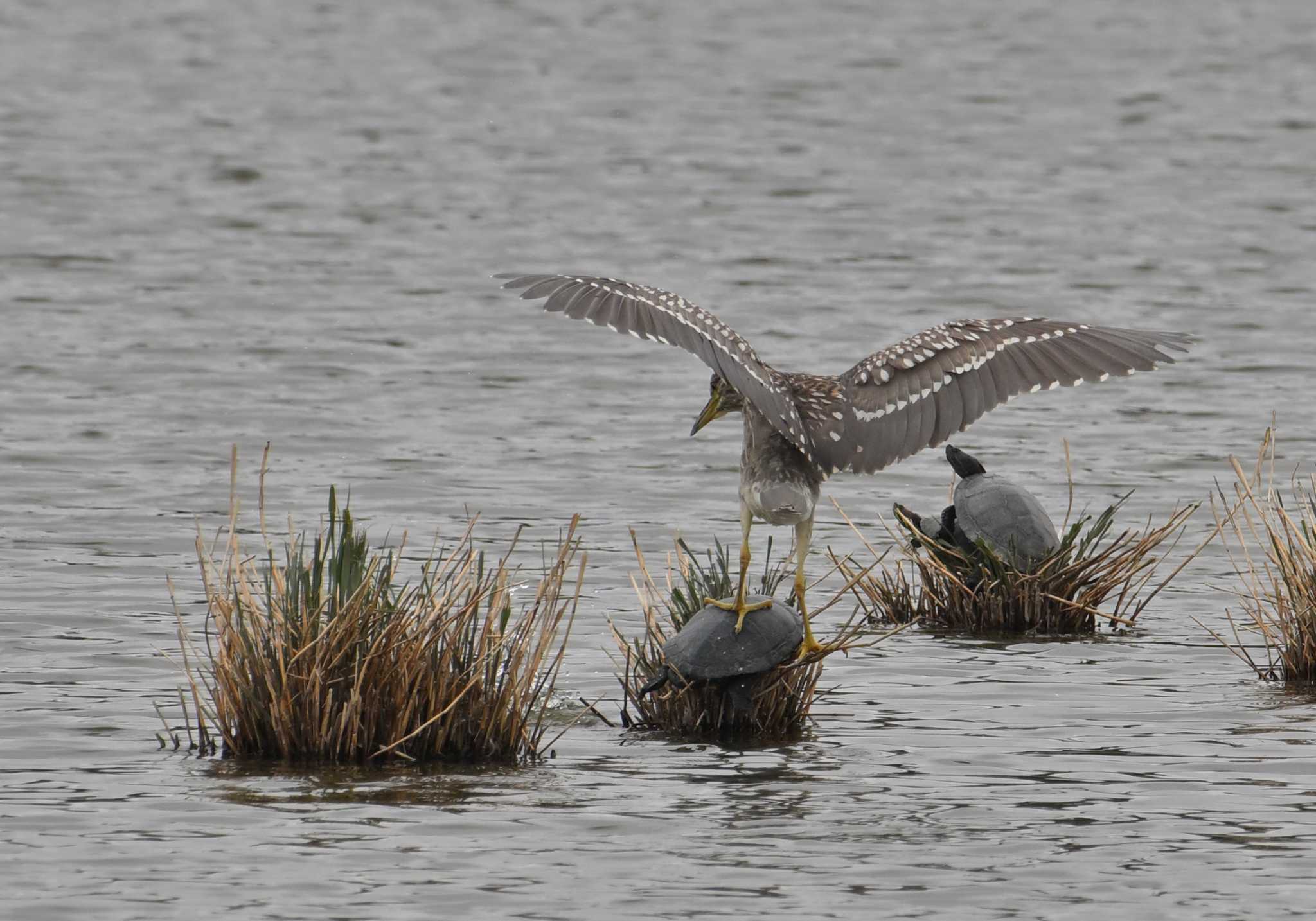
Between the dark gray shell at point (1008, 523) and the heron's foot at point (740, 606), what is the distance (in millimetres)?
2276

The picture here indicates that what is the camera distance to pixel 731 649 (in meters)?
8.51

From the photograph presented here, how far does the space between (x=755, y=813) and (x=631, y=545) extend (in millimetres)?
5782

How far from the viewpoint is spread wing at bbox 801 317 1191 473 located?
911cm

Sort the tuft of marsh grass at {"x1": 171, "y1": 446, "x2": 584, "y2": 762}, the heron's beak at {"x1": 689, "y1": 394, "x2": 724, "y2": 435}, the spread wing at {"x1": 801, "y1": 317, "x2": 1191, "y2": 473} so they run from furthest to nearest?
the heron's beak at {"x1": 689, "y1": 394, "x2": 724, "y2": 435}, the spread wing at {"x1": 801, "y1": 317, "x2": 1191, "y2": 473}, the tuft of marsh grass at {"x1": 171, "y1": 446, "x2": 584, "y2": 762}

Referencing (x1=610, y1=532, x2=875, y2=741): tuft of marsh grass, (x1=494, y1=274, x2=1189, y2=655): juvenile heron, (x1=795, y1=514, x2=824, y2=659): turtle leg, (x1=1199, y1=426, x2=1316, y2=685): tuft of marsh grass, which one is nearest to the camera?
(x1=494, y1=274, x2=1189, y2=655): juvenile heron

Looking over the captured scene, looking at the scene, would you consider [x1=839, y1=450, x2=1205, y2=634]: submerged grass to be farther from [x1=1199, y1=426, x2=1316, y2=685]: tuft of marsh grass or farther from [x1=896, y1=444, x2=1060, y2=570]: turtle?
[x1=1199, y1=426, x2=1316, y2=685]: tuft of marsh grass

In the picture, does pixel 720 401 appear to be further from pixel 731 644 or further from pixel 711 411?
pixel 731 644

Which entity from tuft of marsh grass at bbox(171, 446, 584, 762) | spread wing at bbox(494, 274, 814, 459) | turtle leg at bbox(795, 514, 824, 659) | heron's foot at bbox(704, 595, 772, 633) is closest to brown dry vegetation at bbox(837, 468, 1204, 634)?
turtle leg at bbox(795, 514, 824, 659)

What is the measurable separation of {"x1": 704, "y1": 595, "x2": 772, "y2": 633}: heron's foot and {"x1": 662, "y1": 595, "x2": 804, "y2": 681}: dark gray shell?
0.01 m

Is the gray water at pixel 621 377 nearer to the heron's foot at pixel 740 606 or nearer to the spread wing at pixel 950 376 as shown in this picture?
the heron's foot at pixel 740 606

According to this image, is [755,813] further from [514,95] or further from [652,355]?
[514,95]

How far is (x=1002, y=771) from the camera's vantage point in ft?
27.9

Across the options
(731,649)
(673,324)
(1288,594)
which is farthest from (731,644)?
(1288,594)

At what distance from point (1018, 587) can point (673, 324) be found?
3.00m
